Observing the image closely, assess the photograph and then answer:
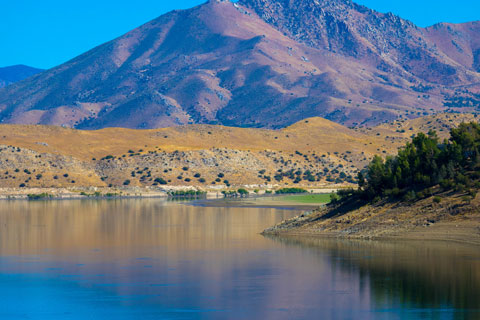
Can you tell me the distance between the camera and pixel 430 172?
201ft

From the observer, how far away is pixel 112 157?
194250 mm

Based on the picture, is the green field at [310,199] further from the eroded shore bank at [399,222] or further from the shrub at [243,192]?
the eroded shore bank at [399,222]

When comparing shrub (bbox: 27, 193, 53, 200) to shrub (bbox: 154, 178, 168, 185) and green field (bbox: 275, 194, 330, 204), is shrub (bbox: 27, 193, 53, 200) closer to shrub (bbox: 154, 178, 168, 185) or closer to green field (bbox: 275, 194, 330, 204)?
shrub (bbox: 154, 178, 168, 185)

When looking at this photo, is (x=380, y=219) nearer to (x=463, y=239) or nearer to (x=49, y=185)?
(x=463, y=239)

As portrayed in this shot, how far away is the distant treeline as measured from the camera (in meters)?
58.2

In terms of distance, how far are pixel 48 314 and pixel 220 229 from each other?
127ft

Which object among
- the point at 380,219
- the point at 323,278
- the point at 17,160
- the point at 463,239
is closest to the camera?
the point at 323,278

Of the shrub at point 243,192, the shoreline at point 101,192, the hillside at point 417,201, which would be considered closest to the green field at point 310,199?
the shoreline at point 101,192

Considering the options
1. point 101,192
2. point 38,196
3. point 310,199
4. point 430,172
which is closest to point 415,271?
point 430,172

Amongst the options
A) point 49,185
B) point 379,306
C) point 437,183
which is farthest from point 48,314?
point 49,185

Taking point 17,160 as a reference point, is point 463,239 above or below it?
below

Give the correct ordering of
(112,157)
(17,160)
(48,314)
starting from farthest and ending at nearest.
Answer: (112,157) → (17,160) → (48,314)

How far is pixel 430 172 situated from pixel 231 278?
2499cm

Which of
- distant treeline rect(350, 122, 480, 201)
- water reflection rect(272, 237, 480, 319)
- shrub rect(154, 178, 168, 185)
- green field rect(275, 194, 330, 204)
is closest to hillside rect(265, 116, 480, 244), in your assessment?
distant treeline rect(350, 122, 480, 201)
